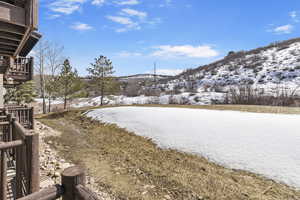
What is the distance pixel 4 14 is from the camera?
2.66 metres

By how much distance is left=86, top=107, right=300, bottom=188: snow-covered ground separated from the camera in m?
4.57

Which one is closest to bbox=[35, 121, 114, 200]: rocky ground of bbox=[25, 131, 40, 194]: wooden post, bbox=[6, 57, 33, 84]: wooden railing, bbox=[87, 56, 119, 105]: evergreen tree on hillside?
bbox=[25, 131, 40, 194]: wooden post

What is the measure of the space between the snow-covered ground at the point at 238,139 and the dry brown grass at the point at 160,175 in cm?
39

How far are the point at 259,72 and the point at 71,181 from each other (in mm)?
28861

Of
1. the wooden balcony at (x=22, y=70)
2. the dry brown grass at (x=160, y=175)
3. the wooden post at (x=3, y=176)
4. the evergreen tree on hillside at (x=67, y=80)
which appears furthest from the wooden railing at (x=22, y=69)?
the evergreen tree on hillside at (x=67, y=80)

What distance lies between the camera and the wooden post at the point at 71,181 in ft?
3.89

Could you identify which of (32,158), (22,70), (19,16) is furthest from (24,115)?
(32,158)

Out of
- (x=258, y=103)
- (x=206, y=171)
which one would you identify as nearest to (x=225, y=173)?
(x=206, y=171)

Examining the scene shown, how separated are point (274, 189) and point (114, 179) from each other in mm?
3749

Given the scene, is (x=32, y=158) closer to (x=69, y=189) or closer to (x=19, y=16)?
(x=69, y=189)

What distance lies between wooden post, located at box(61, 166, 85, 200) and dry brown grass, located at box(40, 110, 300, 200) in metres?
2.98

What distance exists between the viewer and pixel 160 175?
4.70 metres

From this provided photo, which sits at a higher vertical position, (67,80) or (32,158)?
(67,80)

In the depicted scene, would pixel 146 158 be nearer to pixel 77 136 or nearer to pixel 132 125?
pixel 132 125
